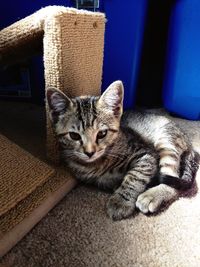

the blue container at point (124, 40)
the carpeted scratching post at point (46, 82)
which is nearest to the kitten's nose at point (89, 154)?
the carpeted scratching post at point (46, 82)

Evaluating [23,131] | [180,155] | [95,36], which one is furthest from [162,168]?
[23,131]

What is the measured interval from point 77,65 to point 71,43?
88 mm

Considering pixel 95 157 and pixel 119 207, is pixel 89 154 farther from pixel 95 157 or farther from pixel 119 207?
pixel 119 207

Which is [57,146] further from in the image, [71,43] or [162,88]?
[162,88]

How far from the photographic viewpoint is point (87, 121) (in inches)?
38.7

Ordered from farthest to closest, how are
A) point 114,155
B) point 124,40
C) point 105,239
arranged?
1. point 124,40
2. point 114,155
3. point 105,239

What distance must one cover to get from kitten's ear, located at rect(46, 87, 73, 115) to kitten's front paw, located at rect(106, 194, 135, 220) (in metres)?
0.34

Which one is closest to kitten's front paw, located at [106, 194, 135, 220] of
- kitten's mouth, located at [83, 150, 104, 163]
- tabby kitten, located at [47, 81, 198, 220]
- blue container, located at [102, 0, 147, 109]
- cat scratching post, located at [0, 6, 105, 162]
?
tabby kitten, located at [47, 81, 198, 220]

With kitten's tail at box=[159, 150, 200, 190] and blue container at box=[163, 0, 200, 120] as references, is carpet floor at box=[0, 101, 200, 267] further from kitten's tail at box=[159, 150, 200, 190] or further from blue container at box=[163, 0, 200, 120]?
blue container at box=[163, 0, 200, 120]

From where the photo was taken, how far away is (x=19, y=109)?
5.50 feet

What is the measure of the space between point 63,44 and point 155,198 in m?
0.57

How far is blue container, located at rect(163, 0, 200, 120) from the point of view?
145cm

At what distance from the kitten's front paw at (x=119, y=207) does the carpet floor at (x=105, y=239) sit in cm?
2

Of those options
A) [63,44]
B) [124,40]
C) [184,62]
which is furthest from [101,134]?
[184,62]
